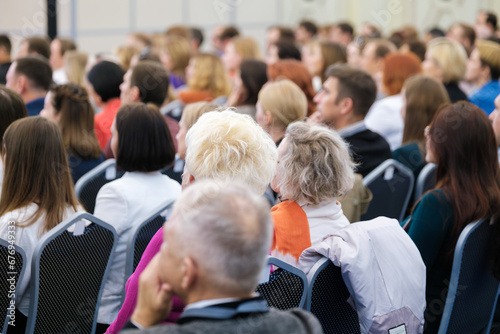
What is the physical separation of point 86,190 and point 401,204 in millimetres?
1649

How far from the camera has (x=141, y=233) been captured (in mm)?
2506

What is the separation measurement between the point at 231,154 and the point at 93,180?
1.56 metres

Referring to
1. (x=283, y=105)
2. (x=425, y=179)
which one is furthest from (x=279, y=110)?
(x=425, y=179)

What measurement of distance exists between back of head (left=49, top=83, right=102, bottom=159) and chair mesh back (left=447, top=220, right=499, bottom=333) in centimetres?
220

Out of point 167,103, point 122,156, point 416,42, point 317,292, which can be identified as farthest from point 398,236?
point 416,42

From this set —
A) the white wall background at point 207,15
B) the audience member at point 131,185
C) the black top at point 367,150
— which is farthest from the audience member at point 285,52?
the white wall background at point 207,15

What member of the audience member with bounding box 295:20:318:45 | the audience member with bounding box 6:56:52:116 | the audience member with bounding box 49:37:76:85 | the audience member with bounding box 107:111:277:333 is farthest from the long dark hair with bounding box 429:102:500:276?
the audience member with bounding box 295:20:318:45

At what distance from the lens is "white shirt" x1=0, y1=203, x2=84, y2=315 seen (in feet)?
7.42

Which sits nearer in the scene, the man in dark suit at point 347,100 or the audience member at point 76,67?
the man in dark suit at point 347,100

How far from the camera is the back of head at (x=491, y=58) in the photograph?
613 cm

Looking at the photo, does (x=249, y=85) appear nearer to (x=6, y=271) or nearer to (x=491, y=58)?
(x=491, y=58)

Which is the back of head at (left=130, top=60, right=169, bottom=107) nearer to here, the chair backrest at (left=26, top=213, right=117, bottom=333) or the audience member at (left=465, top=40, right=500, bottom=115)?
the chair backrest at (left=26, top=213, right=117, bottom=333)

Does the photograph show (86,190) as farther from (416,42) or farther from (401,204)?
(416,42)

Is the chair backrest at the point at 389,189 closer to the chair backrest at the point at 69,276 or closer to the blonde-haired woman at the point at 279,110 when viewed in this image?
the blonde-haired woman at the point at 279,110
